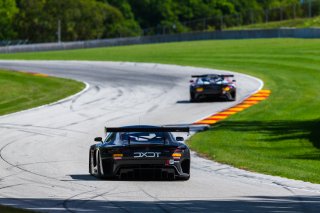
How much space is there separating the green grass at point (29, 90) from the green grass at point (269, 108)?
993 centimetres

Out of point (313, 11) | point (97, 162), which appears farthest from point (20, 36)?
point (97, 162)

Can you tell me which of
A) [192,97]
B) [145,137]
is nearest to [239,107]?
[192,97]

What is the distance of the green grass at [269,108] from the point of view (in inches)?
963

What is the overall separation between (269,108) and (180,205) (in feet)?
79.2

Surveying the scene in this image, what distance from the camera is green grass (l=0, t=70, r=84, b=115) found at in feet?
139

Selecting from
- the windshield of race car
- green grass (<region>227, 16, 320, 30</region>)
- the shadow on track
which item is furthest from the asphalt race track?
green grass (<region>227, 16, 320, 30</region>)

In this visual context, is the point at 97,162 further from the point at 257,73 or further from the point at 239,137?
the point at 257,73

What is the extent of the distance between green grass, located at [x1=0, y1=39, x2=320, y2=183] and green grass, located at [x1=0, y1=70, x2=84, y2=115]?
9932 millimetres

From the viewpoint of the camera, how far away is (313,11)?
98562 mm

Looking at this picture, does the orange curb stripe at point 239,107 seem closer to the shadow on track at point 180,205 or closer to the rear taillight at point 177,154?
the rear taillight at point 177,154

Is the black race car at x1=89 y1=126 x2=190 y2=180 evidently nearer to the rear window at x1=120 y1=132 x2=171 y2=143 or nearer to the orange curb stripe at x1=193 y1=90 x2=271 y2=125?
the rear window at x1=120 y1=132 x2=171 y2=143

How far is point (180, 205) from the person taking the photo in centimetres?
1527

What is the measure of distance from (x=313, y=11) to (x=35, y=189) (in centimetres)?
8357

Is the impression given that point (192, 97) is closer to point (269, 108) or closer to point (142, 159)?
point (269, 108)
